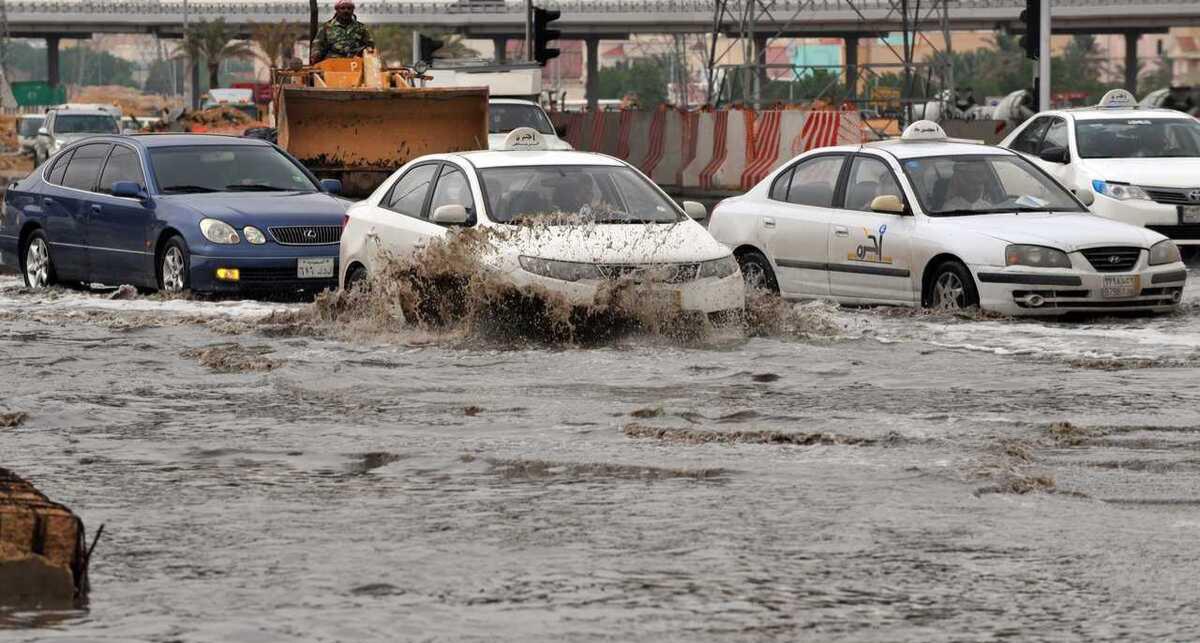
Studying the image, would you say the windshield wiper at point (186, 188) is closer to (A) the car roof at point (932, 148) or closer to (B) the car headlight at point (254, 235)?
(B) the car headlight at point (254, 235)

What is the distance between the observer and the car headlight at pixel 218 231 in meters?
16.2

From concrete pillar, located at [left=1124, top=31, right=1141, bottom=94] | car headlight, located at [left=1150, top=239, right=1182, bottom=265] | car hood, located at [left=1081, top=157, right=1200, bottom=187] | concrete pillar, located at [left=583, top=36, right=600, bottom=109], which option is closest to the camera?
car headlight, located at [left=1150, top=239, right=1182, bottom=265]

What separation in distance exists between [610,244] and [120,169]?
6310 millimetres

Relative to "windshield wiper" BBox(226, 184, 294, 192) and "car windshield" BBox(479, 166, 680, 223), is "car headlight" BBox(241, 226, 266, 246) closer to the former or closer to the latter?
"windshield wiper" BBox(226, 184, 294, 192)

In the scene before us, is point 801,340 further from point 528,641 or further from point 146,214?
point 528,641

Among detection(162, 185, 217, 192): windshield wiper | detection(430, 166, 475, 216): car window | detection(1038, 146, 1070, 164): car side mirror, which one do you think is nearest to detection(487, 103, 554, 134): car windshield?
detection(1038, 146, 1070, 164): car side mirror

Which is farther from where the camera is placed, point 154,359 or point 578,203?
point 578,203

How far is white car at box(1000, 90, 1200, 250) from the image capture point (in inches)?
773

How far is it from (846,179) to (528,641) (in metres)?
10.3

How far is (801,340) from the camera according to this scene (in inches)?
527

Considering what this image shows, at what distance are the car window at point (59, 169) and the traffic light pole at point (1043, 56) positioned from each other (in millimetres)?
15065

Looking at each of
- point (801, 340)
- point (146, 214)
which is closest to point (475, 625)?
point (801, 340)

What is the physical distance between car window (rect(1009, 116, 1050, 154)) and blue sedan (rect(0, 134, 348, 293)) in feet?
24.2

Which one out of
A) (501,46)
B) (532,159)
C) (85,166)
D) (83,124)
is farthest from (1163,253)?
(501,46)
